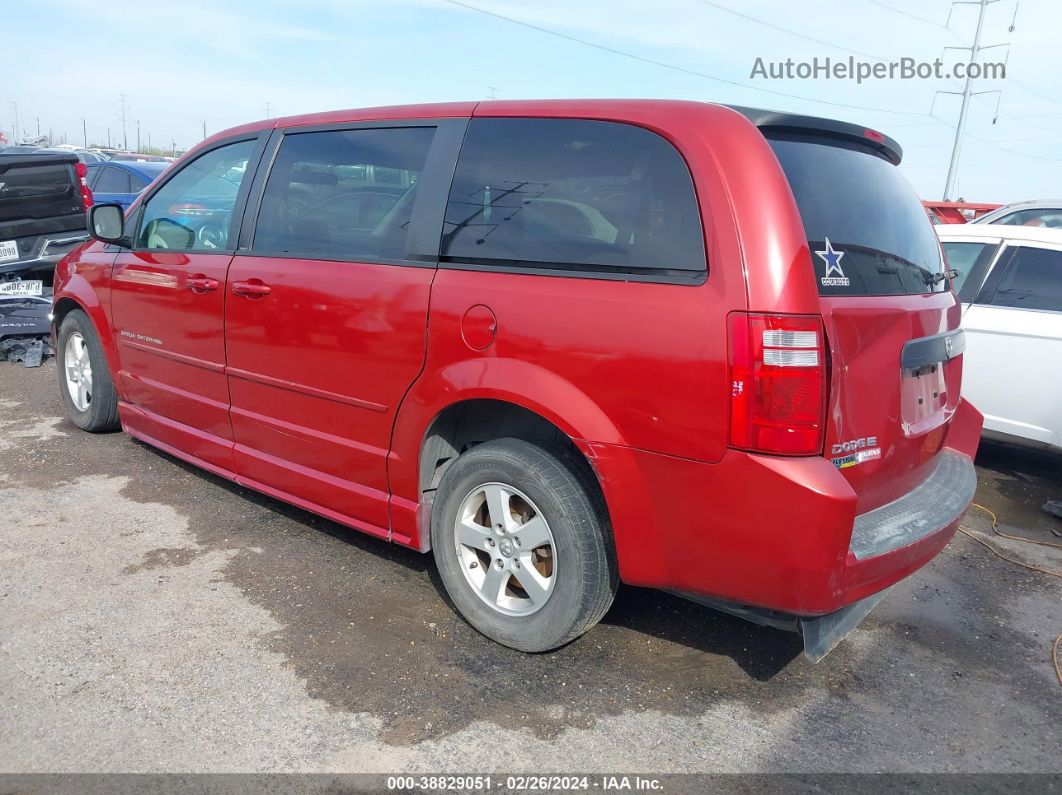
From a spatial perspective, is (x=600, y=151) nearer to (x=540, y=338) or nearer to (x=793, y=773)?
(x=540, y=338)

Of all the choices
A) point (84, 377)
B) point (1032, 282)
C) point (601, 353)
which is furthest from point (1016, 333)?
point (84, 377)

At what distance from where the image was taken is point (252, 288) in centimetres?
363

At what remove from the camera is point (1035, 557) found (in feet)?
13.8

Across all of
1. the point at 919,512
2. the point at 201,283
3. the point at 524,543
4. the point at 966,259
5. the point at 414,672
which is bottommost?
the point at 414,672

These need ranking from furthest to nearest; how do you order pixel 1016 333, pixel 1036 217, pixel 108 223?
pixel 1036 217 → pixel 1016 333 → pixel 108 223

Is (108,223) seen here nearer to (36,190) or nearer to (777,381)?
(777,381)

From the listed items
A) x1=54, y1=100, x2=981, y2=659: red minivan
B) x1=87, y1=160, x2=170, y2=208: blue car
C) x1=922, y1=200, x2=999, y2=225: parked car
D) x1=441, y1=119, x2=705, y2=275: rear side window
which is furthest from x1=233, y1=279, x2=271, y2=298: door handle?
x1=87, y1=160, x2=170, y2=208: blue car

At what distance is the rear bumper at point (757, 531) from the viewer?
2.30 meters

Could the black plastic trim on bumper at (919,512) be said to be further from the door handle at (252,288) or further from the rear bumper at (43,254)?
the rear bumper at (43,254)

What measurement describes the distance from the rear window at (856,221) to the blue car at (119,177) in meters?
11.9

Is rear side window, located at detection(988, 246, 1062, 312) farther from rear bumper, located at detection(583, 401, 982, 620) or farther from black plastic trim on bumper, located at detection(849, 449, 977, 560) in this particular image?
rear bumper, located at detection(583, 401, 982, 620)

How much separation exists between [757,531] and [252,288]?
2.44 meters

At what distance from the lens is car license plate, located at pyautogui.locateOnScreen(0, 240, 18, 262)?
310 inches

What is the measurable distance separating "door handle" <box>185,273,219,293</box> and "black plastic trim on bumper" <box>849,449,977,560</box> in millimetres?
2983
